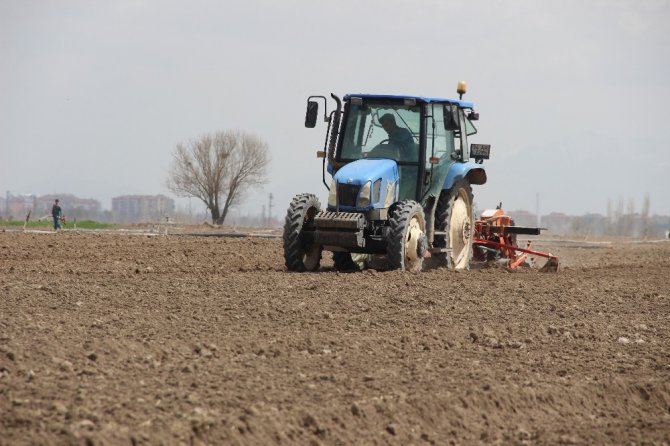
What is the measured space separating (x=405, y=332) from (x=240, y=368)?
2228mm

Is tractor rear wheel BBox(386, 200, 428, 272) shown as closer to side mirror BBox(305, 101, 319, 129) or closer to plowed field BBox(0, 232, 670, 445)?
plowed field BBox(0, 232, 670, 445)

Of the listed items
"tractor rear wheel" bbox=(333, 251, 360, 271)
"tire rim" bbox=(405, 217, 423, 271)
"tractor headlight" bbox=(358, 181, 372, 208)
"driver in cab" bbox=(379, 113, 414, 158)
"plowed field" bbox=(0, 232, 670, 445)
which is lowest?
"plowed field" bbox=(0, 232, 670, 445)

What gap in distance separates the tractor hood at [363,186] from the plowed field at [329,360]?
96 centimetres

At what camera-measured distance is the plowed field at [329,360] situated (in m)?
5.97

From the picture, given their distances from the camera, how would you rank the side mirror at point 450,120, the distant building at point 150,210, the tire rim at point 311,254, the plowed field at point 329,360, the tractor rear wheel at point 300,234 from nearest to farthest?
the plowed field at point 329,360 < the tractor rear wheel at point 300,234 < the tire rim at point 311,254 < the side mirror at point 450,120 < the distant building at point 150,210

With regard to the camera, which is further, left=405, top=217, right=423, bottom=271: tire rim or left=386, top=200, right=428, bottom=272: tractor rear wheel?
left=405, top=217, right=423, bottom=271: tire rim

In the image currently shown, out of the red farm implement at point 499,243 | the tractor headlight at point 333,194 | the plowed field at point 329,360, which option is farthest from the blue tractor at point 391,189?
the red farm implement at point 499,243

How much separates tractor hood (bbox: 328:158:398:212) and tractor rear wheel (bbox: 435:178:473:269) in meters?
1.19

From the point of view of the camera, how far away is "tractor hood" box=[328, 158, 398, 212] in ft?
42.6

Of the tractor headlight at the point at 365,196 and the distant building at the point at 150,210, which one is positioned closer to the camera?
the tractor headlight at the point at 365,196

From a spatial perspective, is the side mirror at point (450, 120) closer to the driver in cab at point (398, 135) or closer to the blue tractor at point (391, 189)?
the blue tractor at point (391, 189)

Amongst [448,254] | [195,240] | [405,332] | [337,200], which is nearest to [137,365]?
[405,332]

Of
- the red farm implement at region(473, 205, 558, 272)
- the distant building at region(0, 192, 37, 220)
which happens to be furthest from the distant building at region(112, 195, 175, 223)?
the red farm implement at region(473, 205, 558, 272)

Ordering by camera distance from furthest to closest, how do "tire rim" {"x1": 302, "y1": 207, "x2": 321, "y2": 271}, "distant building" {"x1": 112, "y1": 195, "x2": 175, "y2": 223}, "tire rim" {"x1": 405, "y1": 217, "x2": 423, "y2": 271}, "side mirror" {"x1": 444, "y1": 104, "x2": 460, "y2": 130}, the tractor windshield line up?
"distant building" {"x1": 112, "y1": 195, "x2": 175, "y2": 223}, the tractor windshield, "side mirror" {"x1": 444, "y1": 104, "x2": 460, "y2": 130}, "tire rim" {"x1": 302, "y1": 207, "x2": 321, "y2": 271}, "tire rim" {"x1": 405, "y1": 217, "x2": 423, "y2": 271}
